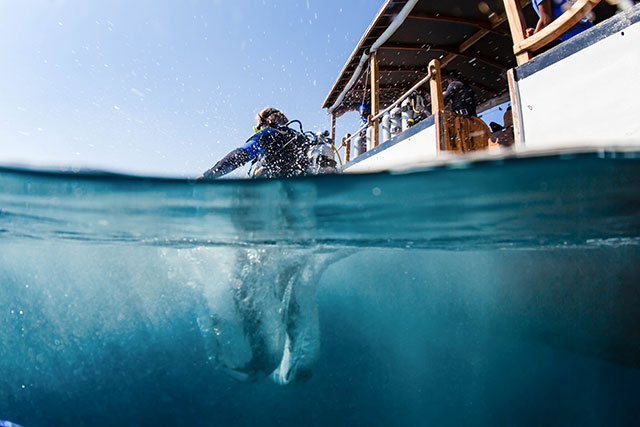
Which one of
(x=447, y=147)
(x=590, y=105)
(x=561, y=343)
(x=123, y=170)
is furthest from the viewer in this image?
(x=561, y=343)

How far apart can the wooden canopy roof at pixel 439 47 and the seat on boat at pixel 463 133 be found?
3.15 meters

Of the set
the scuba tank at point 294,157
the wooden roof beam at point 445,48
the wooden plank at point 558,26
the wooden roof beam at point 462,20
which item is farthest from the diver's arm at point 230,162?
the wooden roof beam at point 445,48

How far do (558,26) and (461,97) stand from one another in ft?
12.0

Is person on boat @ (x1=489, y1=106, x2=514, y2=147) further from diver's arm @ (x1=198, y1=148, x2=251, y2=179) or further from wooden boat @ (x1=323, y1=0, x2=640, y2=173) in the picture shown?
diver's arm @ (x1=198, y1=148, x2=251, y2=179)

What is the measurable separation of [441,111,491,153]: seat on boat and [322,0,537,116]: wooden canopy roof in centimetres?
315

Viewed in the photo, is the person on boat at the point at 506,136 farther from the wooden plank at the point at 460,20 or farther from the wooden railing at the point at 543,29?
the wooden railing at the point at 543,29

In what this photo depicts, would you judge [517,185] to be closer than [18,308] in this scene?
Yes

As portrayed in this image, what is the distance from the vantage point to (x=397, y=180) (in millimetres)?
3139

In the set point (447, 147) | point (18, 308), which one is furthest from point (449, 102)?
point (18, 308)

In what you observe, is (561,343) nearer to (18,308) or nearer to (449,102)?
(449,102)

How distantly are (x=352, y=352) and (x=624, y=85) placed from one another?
906 cm

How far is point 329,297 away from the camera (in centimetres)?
951

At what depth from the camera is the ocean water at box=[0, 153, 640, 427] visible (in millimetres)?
3434

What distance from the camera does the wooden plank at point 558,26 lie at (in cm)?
345
